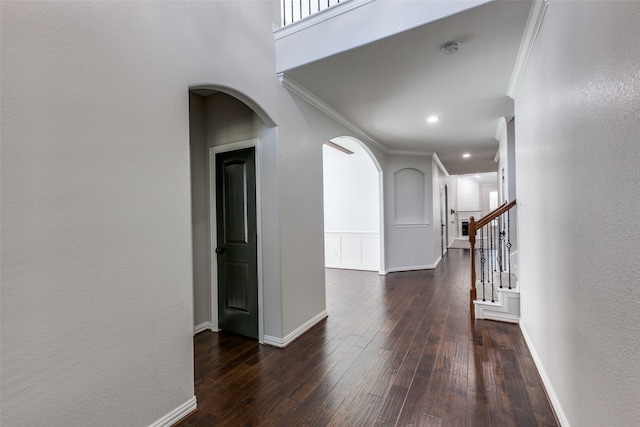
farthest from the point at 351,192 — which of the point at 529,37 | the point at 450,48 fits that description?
the point at 529,37

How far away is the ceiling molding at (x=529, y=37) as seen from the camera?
189 centimetres

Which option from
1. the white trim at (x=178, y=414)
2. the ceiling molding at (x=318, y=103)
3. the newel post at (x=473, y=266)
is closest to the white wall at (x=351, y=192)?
the ceiling molding at (x=318, y=103)

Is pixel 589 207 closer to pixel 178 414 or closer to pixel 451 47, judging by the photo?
pixel 451 47

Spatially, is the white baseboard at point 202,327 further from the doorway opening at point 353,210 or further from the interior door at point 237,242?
the doorway opening at point 353,210

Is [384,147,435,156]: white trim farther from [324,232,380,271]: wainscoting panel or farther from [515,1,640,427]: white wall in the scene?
[515,1,640,427]: white wall

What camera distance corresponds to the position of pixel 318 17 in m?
2.59

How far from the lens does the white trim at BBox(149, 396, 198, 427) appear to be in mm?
1701

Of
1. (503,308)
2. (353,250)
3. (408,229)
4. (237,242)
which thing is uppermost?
(237,242)

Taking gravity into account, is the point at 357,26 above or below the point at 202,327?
above

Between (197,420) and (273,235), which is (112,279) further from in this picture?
(273,235)

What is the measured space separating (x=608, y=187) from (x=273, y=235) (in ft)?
7.64

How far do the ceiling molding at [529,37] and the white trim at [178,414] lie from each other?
3.37 m

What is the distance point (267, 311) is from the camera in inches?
112

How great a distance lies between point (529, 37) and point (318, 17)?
5.61 ft
